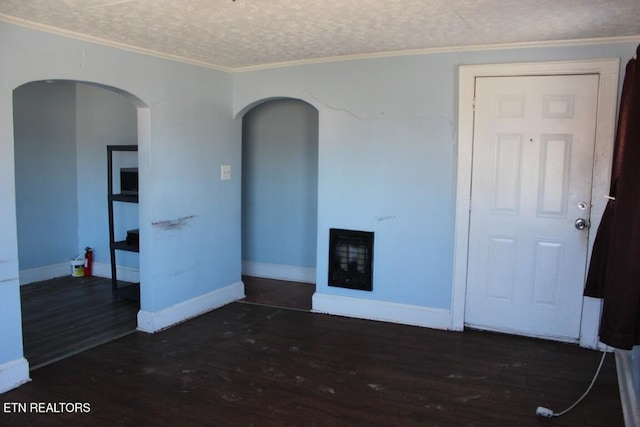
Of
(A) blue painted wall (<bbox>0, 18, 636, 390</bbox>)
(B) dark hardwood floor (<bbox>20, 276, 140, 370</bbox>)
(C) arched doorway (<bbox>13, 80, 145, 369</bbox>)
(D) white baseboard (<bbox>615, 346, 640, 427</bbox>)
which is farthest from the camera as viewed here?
(C) arched doorway (<bbox>13, 80, 145, 369</bbox>)

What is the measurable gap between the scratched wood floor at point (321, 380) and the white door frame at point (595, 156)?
0.27 meters

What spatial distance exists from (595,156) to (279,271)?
3359 mm

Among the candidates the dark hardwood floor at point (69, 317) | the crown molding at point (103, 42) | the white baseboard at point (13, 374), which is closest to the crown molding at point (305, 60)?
the crown molding at point (103, 42)

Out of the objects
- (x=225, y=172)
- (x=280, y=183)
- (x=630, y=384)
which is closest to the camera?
(x=630, y=384)

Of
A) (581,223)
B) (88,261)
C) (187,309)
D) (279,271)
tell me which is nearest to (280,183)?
(279,271)

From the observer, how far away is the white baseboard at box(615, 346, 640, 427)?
8.34 feet

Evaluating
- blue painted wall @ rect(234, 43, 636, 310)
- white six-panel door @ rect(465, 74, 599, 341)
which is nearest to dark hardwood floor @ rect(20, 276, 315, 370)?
blue painted wall @ rect(234, 43, 636, 310)

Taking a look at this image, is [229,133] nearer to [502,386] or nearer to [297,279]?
[297,279]

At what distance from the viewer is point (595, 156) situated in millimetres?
3434

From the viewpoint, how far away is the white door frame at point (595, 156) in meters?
3.36

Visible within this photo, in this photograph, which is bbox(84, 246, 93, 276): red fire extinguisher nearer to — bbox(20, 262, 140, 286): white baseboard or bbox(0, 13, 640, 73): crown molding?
bbox(20, 262, 140, 286): white baseboard

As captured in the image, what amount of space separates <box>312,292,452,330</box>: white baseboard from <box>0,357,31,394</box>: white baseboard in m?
2.24

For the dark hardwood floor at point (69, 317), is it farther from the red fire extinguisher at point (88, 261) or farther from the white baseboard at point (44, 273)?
the red fire extinguisher at point (88, 261)

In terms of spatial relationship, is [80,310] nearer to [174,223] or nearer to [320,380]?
[174,223]
